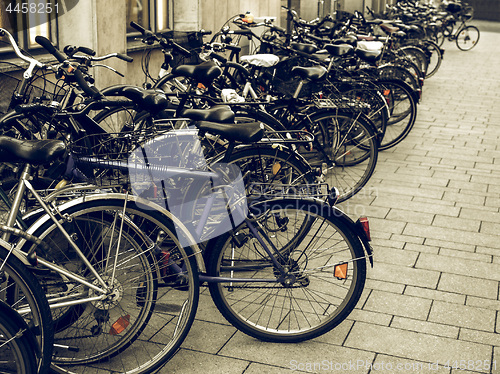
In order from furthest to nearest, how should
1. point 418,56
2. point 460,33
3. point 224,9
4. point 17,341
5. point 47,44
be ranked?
point 460,33 → point 418,56 → point 224,9 → point 47,44 → point 17,341

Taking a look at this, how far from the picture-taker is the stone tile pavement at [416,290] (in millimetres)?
3609

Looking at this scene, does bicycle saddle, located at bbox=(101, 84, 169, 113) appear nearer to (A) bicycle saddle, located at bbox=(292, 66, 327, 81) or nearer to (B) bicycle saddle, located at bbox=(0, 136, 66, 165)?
(B) bicycle saddle, located at bbox=(0, 136, 66, 165)

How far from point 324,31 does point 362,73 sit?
311cm

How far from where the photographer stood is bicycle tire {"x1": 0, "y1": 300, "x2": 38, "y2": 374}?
2.62 meters

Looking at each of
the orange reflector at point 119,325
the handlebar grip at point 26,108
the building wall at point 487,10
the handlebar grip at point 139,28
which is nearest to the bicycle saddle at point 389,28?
the handlebar grip at point 139,28

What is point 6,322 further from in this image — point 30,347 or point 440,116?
point 440,116

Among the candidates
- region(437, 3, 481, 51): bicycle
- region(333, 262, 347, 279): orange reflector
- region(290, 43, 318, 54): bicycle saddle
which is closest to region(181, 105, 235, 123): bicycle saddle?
region(333, 262, 347, 279): orange reflector

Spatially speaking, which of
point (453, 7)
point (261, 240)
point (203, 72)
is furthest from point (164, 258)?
point (453, 7)

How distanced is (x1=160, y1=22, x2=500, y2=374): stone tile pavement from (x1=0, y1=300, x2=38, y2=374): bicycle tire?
3.04ft

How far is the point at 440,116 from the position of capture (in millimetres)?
10305

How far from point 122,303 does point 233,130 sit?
3.27ft

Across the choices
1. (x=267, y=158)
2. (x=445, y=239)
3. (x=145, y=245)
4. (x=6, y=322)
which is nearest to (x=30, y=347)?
(x=6, y=322)

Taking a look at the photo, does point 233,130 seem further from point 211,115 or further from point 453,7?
point 453,7

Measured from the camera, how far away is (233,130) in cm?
355
